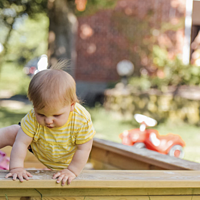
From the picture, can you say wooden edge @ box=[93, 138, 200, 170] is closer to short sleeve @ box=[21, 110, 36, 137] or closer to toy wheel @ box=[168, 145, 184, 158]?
toy wheel @ box=[168, 145, 184, 158]

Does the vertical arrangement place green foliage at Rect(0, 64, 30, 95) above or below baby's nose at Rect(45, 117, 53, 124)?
below

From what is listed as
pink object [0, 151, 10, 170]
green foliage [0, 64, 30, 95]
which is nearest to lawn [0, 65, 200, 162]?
pink object [0, 151, 10, 170]

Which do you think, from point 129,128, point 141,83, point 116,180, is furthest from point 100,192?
point 141,83

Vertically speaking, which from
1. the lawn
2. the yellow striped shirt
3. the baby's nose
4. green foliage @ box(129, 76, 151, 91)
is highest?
the baby's nose

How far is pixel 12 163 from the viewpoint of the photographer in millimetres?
1675

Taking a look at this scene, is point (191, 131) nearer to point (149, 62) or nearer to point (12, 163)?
point (149, 62)

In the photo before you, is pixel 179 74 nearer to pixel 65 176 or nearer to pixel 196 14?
pixel 196 14

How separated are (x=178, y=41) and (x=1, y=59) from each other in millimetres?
6655

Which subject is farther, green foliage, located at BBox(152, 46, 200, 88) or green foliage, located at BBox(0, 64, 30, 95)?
green foliage, located at BBox(0, 64, 30, 95)

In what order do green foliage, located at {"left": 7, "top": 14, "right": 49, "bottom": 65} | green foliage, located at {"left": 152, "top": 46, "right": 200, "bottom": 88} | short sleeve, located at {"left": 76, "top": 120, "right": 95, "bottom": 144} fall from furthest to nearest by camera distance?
green foliage, located at {"left": 7, "top": 14, "right": 49, "bottom": 65}
green foliage, located at {"left": 152, "top": 46, "right": 200, "bottom": 88}
short sleeve, located at {"left": 76, "top": 120, "right": 95, "bottom": 144}

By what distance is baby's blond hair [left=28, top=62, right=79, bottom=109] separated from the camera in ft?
5.12

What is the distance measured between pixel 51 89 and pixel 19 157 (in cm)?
41

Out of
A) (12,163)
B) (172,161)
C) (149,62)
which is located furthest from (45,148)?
(149,62)

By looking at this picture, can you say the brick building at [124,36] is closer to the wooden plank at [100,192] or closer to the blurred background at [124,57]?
the blurred background at [124,57]
